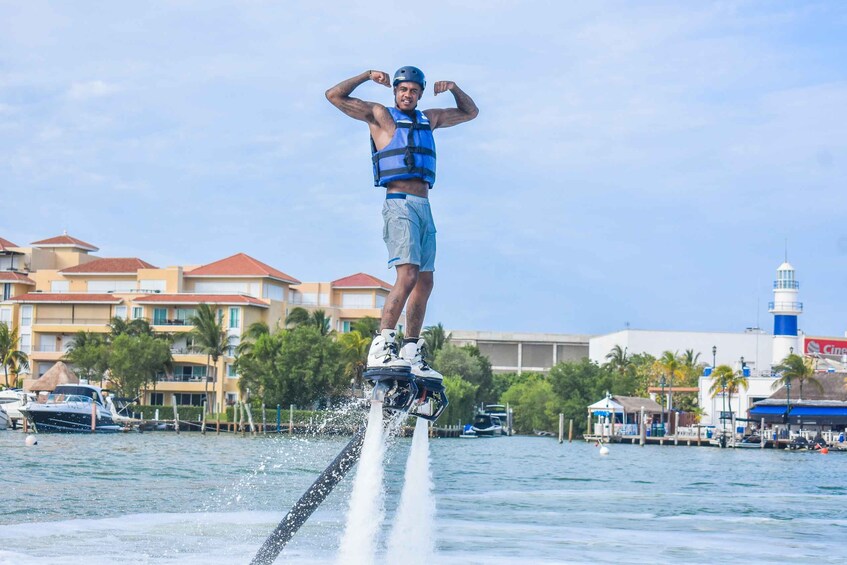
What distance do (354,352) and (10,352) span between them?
37152mm

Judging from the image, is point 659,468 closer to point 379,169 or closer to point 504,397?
point 379,169

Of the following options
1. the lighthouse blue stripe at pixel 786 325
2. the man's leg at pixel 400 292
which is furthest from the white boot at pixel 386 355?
the lighthouse blue stripe at pixel 786 325

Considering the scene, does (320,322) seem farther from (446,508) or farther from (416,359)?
(416,359)

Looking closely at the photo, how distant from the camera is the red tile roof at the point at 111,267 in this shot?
12800cm

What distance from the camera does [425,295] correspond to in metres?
11.8

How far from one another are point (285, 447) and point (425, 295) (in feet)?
234

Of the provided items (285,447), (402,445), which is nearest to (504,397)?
(285,447)

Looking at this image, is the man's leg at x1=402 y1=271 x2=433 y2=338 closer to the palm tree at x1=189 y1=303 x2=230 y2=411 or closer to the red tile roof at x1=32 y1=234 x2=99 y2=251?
the palm tree at x1=189 y1=303 x2=230 y2=411

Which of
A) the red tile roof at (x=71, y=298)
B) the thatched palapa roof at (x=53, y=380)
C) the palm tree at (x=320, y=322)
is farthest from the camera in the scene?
the red tile roof at (x=71, y=298)

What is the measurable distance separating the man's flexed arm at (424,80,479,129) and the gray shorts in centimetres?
95

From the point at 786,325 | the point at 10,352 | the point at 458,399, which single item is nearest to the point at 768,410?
the point at 786,325

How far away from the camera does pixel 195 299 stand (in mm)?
120312

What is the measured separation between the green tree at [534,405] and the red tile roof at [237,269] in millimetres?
38280

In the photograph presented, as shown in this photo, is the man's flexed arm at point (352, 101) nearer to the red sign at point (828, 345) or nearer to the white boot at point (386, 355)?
the white boot at point (386, 355)
